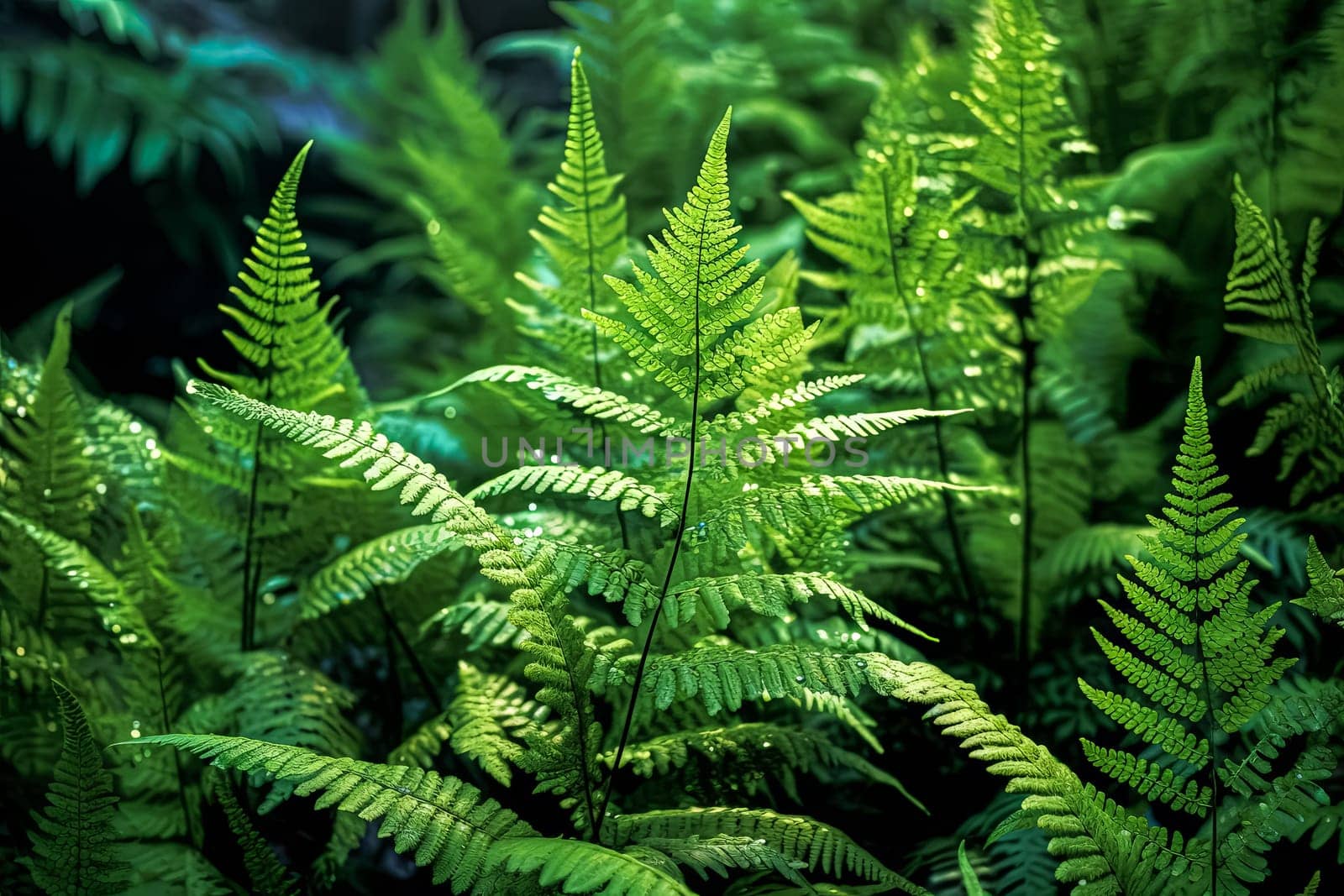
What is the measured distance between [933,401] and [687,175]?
148cm

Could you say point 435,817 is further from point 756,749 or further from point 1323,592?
point 1323,592

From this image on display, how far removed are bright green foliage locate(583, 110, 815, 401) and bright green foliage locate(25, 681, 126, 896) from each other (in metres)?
0.86

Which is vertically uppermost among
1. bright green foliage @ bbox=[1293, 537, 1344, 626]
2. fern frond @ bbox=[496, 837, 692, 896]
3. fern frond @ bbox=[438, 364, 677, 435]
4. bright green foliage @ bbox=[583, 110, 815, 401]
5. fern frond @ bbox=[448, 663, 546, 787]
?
bright green foliage @ bbox=[583, 110, 815, 401]

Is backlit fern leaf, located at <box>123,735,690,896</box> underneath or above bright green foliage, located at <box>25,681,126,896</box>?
above

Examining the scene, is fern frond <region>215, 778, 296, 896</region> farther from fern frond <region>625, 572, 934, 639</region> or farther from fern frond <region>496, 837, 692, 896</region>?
fern frond <region>625, 572, 934, 639</region>

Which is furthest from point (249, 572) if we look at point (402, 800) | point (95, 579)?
point (402, 800)

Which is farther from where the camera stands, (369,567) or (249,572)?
(249,572)

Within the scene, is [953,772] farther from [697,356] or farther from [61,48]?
[61,48]

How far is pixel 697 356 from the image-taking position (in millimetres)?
1184

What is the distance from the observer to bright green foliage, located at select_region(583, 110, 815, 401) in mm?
1135

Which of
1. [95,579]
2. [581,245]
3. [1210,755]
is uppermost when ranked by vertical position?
[581,245]

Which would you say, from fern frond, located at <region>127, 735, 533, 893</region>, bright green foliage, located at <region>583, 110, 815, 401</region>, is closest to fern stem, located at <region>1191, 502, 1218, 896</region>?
bright green foliage, located at <region>583, 110, 815, 401</region>

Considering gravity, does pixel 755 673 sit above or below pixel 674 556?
below

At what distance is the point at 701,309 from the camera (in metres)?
1.18
